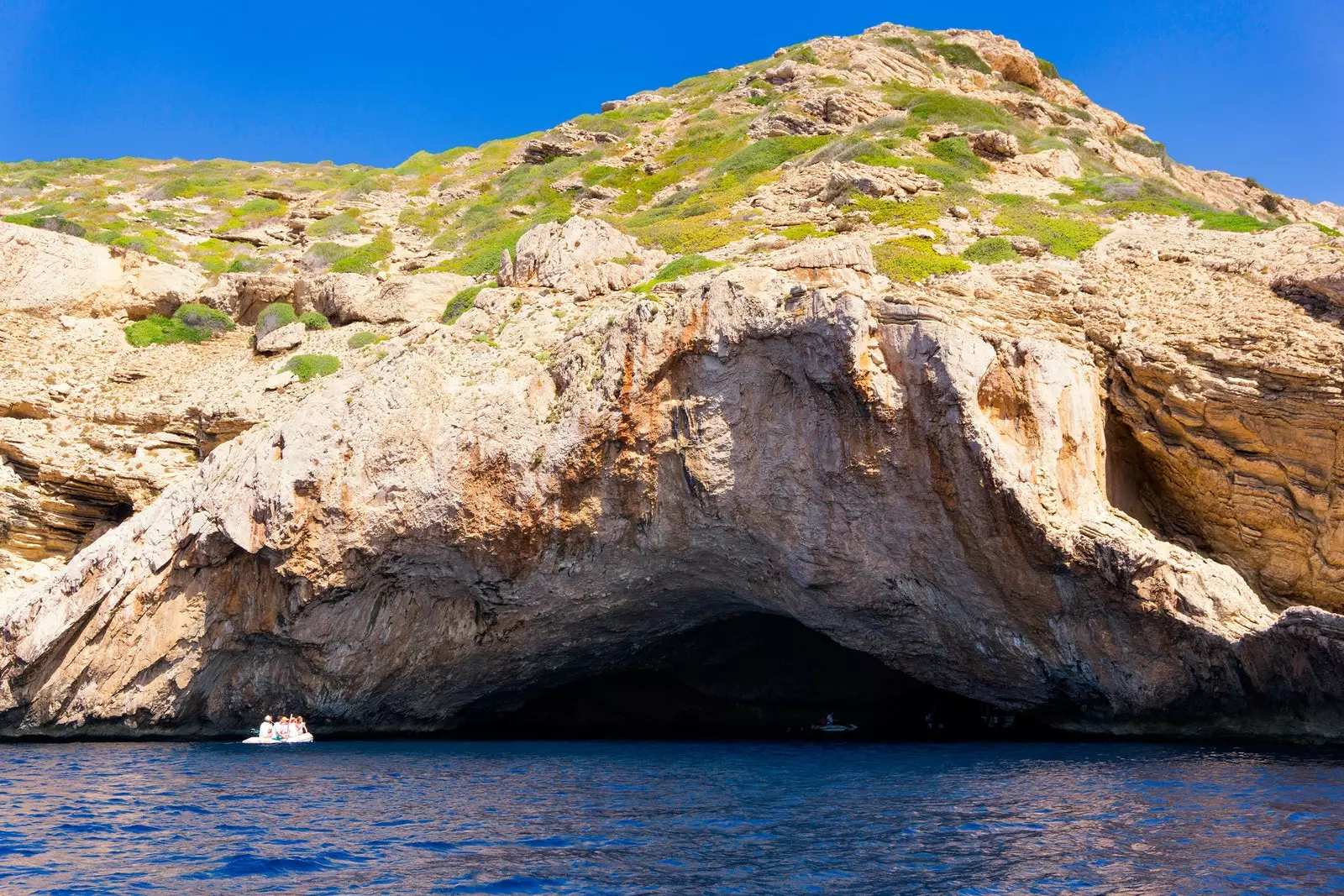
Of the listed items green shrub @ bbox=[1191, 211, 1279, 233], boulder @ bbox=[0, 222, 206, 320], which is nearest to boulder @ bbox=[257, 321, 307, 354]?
boulder @ bbox=[0, 222, 206, 320]

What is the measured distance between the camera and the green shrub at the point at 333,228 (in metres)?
53.9

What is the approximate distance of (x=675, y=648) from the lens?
32.4 metres

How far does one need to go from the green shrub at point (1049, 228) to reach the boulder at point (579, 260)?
497 inches

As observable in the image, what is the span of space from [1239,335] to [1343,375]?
7.65ft

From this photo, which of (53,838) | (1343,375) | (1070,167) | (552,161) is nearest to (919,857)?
(53,838)

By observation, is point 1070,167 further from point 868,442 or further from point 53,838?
point 53,838

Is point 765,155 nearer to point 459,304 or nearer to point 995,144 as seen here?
point 995,144

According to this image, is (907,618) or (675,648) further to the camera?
(675,648)

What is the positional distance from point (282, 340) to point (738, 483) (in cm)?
2198

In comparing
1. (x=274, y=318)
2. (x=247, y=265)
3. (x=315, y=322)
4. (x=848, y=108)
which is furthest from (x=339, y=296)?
(x=848, y=108)

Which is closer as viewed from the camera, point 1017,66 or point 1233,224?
point 1233,224

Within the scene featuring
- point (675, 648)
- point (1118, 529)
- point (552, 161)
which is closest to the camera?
point (1118, 529)

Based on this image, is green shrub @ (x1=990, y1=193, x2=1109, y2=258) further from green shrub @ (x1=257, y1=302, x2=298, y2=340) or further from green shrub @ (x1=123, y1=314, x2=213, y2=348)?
green shrub @ (x1=123, y1=314, x2=213, y2=348)

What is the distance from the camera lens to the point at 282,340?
1468 inches
